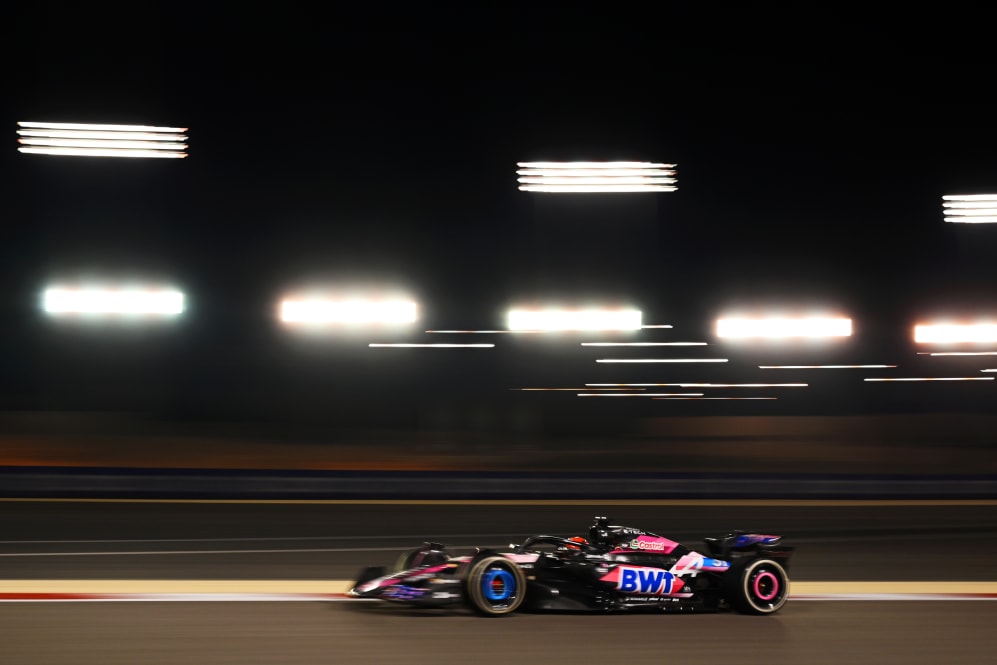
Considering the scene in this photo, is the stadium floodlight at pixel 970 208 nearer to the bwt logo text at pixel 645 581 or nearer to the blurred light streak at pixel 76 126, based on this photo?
the blurred light streak at pixel 76 126

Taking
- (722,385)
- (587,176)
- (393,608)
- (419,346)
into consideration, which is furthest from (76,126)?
(393,608)

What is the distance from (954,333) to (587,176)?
8017mm

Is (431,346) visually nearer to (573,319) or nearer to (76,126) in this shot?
(573,319)

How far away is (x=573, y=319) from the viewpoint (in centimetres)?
1945

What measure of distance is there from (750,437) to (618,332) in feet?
10.2

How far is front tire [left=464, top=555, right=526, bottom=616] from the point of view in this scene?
18.2 ft

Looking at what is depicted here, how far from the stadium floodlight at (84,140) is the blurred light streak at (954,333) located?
15.8 meters

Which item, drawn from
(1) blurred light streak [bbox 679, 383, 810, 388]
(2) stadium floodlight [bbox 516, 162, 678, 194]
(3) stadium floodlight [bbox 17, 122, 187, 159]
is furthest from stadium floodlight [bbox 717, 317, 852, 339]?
(3) stadium floodlight [bbox 17, 122, 187, 159]

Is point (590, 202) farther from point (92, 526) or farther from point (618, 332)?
point (92, 526)

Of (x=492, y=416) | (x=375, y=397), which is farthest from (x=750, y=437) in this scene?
(x=375, y=397)

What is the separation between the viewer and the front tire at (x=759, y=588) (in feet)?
19.2

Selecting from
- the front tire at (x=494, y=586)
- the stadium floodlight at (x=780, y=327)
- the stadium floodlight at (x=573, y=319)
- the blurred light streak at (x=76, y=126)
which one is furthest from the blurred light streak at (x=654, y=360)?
the front tire at (x=494, y=586)

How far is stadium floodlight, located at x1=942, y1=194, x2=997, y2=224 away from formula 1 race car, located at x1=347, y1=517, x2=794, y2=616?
18457mm

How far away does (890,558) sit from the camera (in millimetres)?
8602
